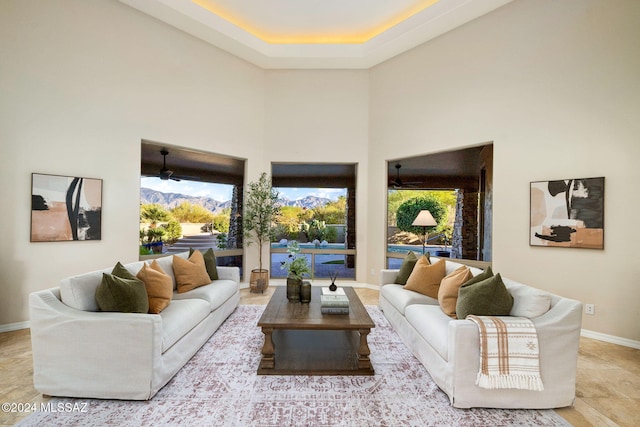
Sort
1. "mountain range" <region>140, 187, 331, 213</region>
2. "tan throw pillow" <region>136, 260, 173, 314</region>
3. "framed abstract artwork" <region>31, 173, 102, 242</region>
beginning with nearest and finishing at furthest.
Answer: "tan throw pillow" <region>136, 260, 173, 314</region> → "framed abstract artwork" <region>31, 173, 102, 242</region> → "mountain range" <region>140, 187, 331, 213</region>

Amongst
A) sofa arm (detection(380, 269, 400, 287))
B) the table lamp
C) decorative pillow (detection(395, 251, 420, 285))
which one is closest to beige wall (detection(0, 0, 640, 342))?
the table lamp

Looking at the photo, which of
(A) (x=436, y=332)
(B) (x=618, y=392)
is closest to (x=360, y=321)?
(A) (x=436, y=332)

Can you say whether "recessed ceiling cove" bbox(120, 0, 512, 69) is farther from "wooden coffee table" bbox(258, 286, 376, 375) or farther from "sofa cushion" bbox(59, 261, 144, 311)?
"wooden coffee table" bbox(258, 286, 376, 375)

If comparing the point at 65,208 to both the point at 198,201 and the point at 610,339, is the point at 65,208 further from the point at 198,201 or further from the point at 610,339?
the point at 610,339

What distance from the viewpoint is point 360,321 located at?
288 cm

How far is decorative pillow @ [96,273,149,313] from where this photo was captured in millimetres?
Answer: 2516

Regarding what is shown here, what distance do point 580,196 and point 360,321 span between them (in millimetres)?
→ 3244

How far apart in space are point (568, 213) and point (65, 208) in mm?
6464

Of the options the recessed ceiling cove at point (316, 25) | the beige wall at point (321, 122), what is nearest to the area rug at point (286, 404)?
the beige wall at point (321, 122)

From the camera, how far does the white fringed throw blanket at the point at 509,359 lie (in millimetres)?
2223

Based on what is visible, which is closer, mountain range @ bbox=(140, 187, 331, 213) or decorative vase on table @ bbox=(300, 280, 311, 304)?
decorative vase on table @ bbox=(300, 280, 311, 304)

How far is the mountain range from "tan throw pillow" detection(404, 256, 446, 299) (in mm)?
3103

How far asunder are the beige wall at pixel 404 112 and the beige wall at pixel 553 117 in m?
0.01

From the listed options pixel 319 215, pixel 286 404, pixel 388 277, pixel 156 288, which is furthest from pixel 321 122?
pixel 286 404
